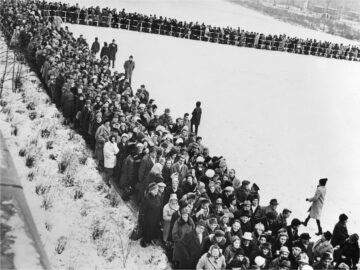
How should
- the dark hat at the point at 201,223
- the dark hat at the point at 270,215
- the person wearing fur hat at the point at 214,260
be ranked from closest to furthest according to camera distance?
the person wearing fur hat at the point at 214,260 < the dark hat at the point at 201,223 < the dark hat at the point at 270,215

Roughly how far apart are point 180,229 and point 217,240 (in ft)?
2.00

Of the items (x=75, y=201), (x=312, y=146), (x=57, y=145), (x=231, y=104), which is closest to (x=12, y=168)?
(x=75, y=201)

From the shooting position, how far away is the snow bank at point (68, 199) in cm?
726

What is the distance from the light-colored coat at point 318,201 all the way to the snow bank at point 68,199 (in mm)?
3945

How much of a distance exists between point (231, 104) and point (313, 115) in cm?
333

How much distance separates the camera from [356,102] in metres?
22.3

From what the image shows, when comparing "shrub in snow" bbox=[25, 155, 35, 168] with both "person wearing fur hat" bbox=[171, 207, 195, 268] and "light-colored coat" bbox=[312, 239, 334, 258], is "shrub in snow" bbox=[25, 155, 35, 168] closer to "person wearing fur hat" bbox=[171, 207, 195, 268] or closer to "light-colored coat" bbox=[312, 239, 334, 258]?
"person wearing fur hat" bbox=[171, 207, 195, 268]

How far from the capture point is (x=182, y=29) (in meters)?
30.1

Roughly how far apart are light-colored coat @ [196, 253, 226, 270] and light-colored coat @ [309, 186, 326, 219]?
4641 mm

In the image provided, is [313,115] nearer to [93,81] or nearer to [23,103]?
[93,81]

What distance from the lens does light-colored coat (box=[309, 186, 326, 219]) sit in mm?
9984

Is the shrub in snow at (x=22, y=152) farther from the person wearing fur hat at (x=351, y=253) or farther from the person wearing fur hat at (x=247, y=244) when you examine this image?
the person wearing fur hat at (x=351, y=253)

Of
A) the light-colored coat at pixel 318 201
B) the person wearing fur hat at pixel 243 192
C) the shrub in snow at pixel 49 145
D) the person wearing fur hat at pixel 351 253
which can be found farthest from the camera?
the shrub in snow at pixel 49 145

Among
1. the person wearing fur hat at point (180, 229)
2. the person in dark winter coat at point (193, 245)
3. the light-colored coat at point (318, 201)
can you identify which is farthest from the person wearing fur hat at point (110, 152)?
the light-colored coat at point (318, 201)
